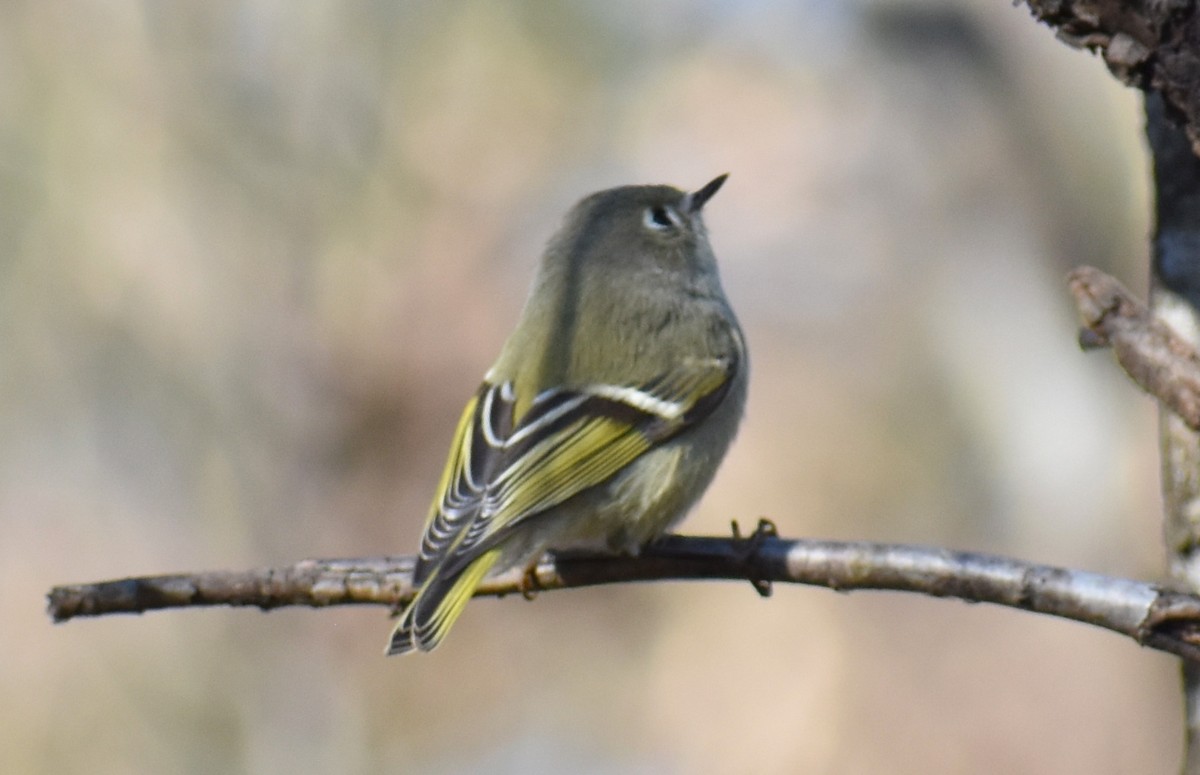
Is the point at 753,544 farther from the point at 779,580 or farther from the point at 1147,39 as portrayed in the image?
the point at 1147,39

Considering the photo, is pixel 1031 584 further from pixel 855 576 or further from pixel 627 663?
pixel 627 663

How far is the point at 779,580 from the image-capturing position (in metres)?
2.48

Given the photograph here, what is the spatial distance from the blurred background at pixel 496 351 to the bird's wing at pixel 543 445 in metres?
3.30

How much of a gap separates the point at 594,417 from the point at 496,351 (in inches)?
152

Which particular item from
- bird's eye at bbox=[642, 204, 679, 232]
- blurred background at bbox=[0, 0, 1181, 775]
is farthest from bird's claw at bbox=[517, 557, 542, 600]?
blurred background at bbox=[0, 0, 1181, 775]

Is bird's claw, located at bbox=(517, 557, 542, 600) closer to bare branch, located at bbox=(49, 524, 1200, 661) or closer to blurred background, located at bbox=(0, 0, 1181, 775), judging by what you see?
bare branch, located at bbox=(49, 524, 1200, 661)

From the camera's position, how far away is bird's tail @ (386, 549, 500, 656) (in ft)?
8.18

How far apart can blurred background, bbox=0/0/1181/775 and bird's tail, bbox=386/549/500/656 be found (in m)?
3.88

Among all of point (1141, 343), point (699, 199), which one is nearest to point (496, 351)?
point (699, 199)

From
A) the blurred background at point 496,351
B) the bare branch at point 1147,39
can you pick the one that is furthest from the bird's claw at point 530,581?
the blurred background at point 496,351

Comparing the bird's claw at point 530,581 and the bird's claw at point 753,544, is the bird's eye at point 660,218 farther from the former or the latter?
the bird's claw at point 753,544

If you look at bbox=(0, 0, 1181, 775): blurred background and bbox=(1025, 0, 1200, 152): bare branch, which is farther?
bbox=(0, 0, 1181, 775): blurred background

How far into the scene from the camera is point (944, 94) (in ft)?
21.9

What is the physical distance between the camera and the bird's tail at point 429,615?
2494 mm
